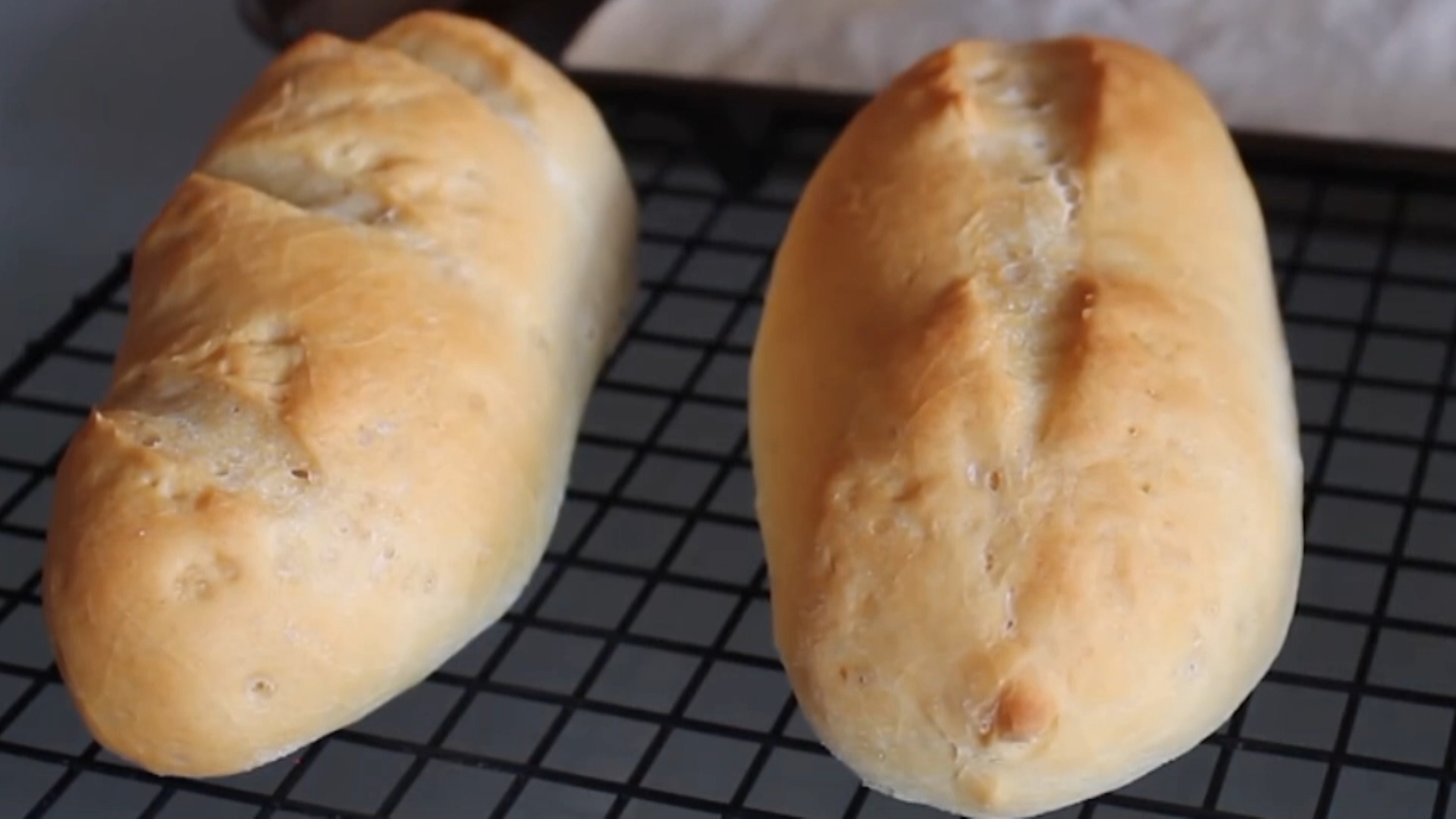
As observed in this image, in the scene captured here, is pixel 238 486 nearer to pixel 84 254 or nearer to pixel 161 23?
pixel 84 254

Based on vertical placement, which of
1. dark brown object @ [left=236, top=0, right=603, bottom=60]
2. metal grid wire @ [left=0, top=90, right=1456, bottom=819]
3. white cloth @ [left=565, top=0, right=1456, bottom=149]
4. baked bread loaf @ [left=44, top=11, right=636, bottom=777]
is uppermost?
baked bread loaf @ [left=44, top=11, right=636, bottom=777]

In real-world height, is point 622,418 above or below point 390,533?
below

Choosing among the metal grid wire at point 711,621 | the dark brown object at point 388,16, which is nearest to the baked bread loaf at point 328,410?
the metal grid wire at point 711,621

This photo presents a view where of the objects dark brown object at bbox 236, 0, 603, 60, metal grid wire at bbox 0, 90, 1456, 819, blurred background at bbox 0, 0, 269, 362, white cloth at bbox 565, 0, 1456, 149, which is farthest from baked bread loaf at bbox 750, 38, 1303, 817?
blurred background at bbox 0, 0, 269, 362

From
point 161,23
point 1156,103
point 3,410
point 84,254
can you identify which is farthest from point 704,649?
point 161,23

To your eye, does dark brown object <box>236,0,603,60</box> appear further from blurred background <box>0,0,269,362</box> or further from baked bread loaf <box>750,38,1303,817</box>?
baked bread loaf <box>750,38,1303,817</box>

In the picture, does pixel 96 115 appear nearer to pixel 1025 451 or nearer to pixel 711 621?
pixel 711 621
